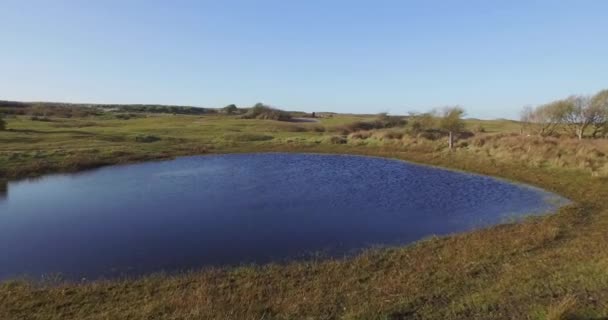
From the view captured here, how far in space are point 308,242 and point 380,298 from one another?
5200 millimetres

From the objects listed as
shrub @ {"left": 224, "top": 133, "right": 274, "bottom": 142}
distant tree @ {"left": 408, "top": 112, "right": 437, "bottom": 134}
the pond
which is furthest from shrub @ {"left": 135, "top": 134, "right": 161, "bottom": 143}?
distant tree @ {"left": 408, "top": 112, "right": 437, "bottom": 134}

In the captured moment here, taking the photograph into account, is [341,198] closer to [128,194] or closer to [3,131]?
[128,194]

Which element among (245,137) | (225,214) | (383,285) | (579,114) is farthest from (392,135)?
(383,285)

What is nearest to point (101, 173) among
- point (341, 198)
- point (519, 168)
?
point (341, 198)

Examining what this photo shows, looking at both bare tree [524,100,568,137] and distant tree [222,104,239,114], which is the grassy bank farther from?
distant tree [222,104,239,114]

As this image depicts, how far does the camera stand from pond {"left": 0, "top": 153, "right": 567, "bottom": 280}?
40.8ft

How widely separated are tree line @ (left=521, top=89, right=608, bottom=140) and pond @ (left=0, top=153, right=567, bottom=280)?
88.3 ft

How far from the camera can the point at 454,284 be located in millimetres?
8953

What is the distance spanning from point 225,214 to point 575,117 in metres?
45.4

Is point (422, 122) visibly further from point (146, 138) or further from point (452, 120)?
point (146, 138)

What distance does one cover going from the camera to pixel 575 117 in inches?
1863

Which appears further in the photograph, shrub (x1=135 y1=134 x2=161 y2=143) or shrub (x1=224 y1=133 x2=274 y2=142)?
shrub (x1=224 y1=133 x2=274 y2=142)

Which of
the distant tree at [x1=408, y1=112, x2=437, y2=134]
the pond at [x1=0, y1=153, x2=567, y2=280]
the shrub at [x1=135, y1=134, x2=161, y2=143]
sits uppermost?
the distant tree at [x1=408, y1=112, x2=437, y2=134]

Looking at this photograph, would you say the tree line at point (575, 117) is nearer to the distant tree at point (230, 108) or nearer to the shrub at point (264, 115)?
the shrub at point (264, 115)
